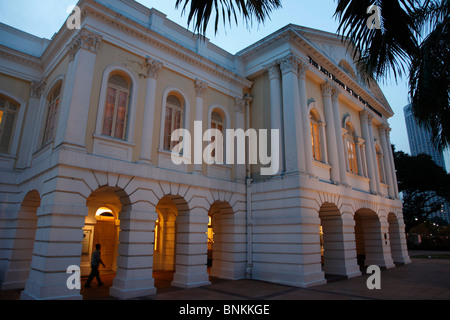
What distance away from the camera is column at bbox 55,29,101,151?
1030cm

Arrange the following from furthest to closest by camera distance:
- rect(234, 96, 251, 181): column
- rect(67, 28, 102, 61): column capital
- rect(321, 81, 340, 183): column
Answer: rect(321, 81, 340, 183): column → rect(234, 96, 251, 181): column → rect(67, 28, 102, 61): column capital

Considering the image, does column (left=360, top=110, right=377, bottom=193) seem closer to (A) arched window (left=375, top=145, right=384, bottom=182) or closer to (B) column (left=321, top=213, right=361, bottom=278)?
(A) arched window (left=375, top=145, right=384, bottom=182)

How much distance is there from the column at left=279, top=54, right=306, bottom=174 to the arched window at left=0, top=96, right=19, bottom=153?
40.7ft

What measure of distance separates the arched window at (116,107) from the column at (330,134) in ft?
34.2

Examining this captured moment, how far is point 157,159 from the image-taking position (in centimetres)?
1250

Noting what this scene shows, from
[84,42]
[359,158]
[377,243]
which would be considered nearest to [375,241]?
[377,243]

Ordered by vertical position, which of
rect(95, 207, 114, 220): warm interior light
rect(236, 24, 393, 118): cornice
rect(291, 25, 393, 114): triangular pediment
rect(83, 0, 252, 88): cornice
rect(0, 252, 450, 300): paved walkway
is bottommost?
rect(0, 252, 450, 300): paved walkway

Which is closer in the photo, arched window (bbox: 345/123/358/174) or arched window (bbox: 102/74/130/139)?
arched window (bbox: 102/74/130/139)

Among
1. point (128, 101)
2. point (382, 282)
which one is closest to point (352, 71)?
point (382, 282)

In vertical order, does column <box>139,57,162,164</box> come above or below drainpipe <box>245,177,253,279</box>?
above
